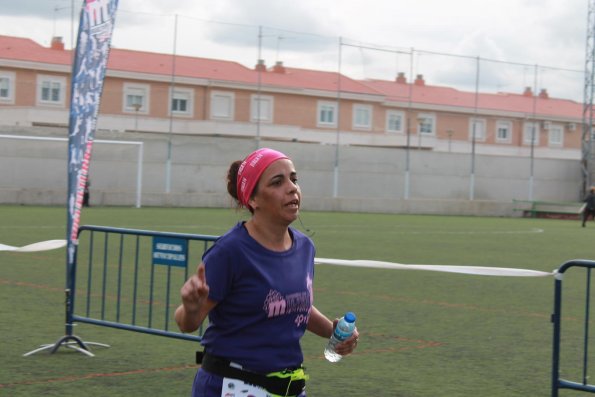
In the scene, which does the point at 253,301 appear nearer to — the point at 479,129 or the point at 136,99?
the point at 136,99

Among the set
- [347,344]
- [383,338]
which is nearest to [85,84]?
[383,338]

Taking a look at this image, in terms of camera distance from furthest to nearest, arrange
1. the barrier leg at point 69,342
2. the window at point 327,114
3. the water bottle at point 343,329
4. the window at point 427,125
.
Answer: the window at point 427,125
the window at point 327,114
the barrier leg at point 69,342
the water bottle at point 343,329

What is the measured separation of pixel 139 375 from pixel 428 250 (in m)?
15.8

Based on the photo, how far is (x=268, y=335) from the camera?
430 cm

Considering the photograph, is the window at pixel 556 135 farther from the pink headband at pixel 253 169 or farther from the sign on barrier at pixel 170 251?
the pink headband at pixel 253 169

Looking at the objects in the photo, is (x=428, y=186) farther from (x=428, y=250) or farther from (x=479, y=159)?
→ (x=428, y=250)

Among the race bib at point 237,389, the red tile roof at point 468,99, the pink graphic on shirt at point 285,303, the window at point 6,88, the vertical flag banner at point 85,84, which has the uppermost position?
the red tile roof at point 468,99

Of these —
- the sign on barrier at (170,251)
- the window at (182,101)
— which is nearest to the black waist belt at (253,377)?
the sign on barrier at (170,251)

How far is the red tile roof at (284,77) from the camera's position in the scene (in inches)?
1962

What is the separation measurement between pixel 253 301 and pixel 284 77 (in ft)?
173

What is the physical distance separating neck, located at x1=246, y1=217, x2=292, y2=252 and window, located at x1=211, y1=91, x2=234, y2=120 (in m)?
51.1

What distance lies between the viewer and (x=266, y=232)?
4312 millimetres

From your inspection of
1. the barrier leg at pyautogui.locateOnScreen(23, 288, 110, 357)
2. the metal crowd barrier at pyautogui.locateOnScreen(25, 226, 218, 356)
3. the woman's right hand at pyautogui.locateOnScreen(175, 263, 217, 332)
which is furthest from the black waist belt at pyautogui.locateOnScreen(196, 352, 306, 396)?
the barrier leg at pyautogui.locateOnScreen(23, 288, 110, 357)

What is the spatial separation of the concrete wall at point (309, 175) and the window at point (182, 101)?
4.85 meters
